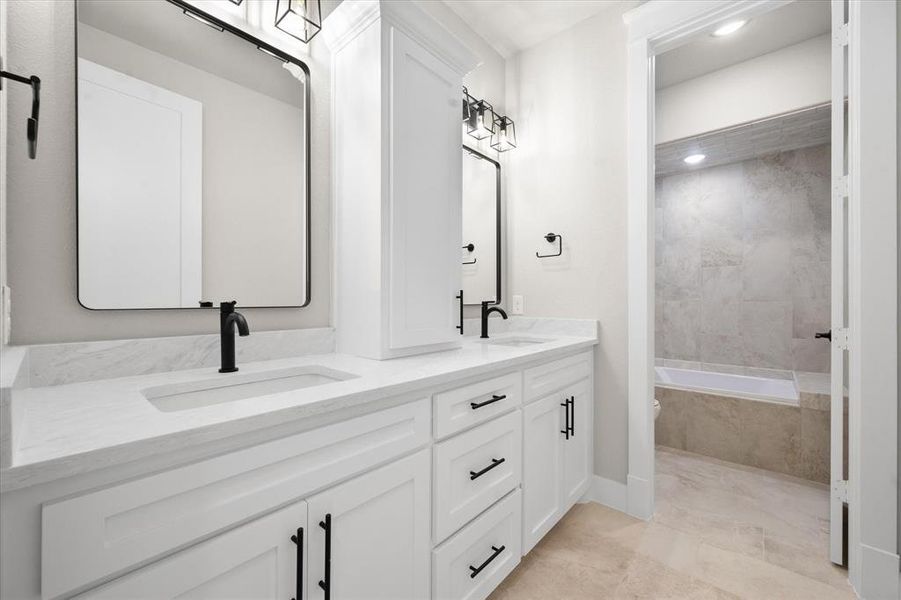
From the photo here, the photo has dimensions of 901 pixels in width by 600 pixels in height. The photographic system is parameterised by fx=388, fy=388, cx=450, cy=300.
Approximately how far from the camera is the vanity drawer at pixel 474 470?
3.83ft

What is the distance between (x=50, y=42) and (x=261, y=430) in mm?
1168

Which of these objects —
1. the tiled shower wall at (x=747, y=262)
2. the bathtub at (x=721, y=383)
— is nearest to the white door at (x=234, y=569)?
the bathtub at (x=721, y=383)

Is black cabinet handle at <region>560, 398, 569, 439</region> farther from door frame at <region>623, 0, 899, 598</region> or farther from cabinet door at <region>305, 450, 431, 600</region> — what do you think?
door frame at <region>623, 0, 899, 598</region>

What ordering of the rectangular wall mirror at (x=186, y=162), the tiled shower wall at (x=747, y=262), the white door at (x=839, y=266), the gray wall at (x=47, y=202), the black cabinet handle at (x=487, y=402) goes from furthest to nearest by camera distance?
the tiled shower wall at (x=747, y=262)
the white door at (x=839, y=266)
the black cabinet handle at (x=487, y=402)
the rectangular wall mirror at (x=186, y=162)
the gray wall at (x=47, y=202)

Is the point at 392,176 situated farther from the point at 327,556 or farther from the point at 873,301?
the point at 873,301

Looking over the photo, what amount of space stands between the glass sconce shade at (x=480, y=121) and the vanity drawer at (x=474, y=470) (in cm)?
163

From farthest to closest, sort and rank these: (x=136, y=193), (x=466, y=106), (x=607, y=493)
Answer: (x=466, y=106), (x=607, y=493), (x=136, y=193)

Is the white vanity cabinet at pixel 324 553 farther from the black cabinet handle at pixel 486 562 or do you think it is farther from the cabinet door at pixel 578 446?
the cabinet door at pixel 578 446

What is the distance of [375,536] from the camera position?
0.97 metres

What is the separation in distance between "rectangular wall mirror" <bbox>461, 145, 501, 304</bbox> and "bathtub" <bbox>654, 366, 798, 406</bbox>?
1.62 m

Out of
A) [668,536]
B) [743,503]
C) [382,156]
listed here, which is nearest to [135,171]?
[382,156]

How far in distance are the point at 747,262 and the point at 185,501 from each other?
4247 mm

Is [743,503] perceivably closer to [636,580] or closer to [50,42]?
[636,580]

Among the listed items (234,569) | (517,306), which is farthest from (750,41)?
(234,569)
